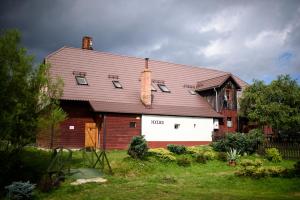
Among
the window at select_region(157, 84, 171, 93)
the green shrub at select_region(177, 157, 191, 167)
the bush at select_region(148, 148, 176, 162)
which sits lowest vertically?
the green shrub at select_region(177, 157, 191, 167)

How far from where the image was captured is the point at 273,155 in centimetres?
2216

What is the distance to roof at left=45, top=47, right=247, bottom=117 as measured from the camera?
28.2 m

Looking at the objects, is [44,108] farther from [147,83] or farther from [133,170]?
[147,83]

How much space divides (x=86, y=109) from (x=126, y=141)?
175 inches

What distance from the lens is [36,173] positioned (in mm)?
15305

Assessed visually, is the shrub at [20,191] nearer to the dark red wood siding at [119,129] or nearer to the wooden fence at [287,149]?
the dark red wood siding at [119,129]

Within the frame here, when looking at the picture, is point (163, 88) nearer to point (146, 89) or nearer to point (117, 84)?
point (146, 89)

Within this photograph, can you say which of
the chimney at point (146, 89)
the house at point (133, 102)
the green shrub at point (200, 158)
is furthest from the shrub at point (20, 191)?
the chimney at point (146, 89)

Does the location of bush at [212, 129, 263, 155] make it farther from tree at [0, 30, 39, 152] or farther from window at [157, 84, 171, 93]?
tree at [0, 30, 39, 152]

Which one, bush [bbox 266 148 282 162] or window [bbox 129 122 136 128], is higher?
window [bbox 129 122 136 128]

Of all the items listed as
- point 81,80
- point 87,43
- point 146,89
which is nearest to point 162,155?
point 146,89

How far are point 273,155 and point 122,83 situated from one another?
51.3 feet

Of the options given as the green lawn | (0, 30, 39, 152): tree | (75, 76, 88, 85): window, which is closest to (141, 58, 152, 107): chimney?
(75, 76, 88, 85): window

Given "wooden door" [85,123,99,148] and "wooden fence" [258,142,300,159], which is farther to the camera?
"wooden door" [85,123,99,148]
